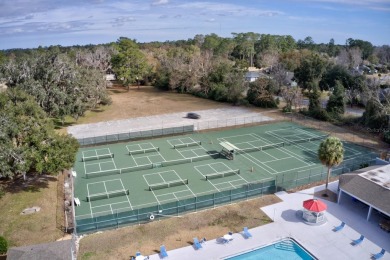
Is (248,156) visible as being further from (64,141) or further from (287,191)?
(64,141)

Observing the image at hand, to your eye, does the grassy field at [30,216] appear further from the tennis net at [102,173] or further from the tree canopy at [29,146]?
the tennis net at [102,173]

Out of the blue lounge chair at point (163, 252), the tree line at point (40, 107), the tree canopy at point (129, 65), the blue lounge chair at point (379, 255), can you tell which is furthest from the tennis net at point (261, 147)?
the tree canopy at point (129, 65)

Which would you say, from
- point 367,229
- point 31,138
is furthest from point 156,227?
point 367,229

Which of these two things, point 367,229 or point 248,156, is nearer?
point 367,229

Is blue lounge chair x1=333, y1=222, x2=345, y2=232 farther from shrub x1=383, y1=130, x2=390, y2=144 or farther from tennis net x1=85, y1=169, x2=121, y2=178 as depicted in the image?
shrub x1=383, y1=130, x2=390, y2=144

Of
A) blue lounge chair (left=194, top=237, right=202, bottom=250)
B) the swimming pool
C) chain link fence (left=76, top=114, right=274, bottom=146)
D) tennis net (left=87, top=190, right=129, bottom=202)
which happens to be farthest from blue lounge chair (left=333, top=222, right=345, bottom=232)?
chain link fence (left=76, top=114, right=274, bottom=146)

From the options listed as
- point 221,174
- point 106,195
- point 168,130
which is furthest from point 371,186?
point 168,130
